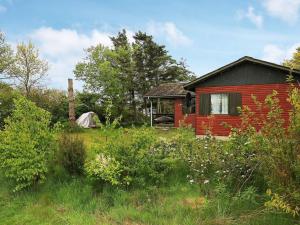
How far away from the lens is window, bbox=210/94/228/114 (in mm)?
16531

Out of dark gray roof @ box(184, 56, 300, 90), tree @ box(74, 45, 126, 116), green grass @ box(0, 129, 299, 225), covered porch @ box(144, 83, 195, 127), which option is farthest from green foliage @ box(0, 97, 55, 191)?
tree @ box(74, 45, 126, 116)

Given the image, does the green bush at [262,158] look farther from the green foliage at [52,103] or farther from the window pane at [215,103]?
the green foliage at [52,103]

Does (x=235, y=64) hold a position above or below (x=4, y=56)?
below

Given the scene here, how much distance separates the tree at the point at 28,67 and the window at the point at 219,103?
1652 cm

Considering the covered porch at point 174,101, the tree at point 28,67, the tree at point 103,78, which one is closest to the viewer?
the covered porch at point 174,101

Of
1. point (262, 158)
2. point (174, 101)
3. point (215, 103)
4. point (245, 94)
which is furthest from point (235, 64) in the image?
point (262, 158)

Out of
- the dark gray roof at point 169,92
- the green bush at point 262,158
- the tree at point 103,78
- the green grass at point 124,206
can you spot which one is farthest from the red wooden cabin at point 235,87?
the tree at point 103,78

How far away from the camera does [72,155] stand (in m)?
7.42

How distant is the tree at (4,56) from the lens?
81.9 ft

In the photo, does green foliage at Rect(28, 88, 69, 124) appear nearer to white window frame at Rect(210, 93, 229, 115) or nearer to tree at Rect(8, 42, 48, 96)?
tree at Rect(8, 42, 48, 96)

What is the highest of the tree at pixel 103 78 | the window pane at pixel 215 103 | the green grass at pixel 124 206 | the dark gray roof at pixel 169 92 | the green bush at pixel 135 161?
the tree at pixel 103 78

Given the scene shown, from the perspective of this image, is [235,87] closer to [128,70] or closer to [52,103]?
[52,103]

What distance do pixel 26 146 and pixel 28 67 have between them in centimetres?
2237

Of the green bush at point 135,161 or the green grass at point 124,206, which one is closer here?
the green grass at point 124,206
